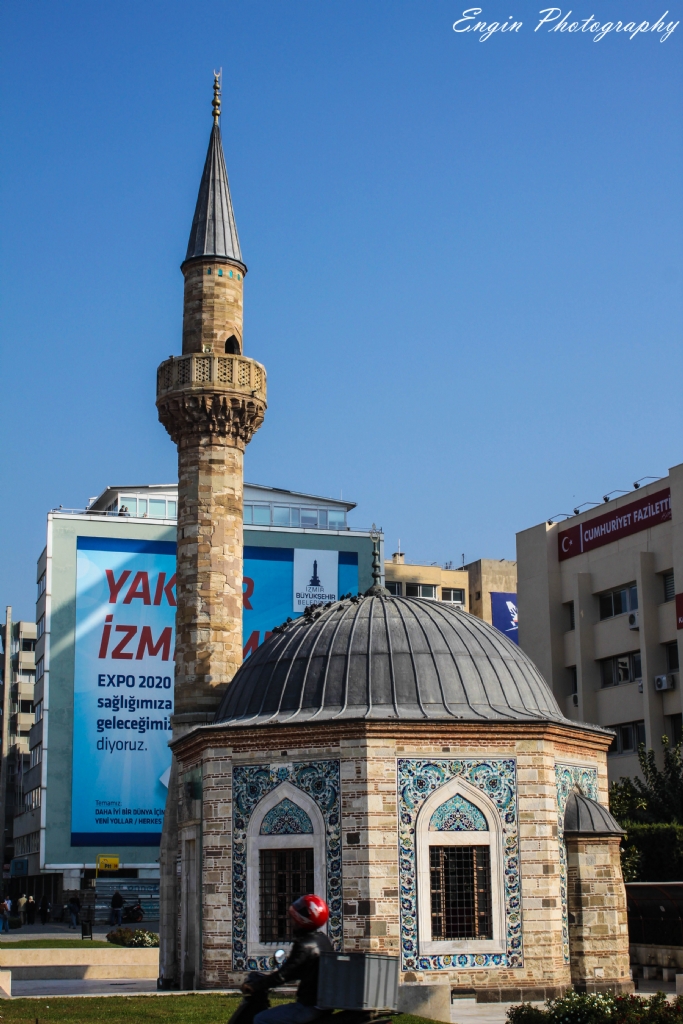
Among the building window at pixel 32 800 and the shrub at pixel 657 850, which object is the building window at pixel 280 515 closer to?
the building window at pixel 32 800

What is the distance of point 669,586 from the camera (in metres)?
39.0

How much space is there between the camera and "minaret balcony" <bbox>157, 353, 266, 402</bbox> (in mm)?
25922

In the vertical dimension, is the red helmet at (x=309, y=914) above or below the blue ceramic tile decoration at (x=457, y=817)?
below

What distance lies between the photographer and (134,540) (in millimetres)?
51000

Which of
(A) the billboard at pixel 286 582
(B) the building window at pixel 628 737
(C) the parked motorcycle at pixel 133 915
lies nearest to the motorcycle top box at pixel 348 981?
(B) the building window at pixel 628 737

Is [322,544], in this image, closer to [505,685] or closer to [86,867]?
[86,867]

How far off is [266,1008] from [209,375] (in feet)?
60.6

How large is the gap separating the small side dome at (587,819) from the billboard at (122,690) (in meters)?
29.5

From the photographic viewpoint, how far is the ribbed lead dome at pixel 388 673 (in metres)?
21.2

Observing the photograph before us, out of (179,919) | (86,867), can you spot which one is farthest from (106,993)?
(86,867)

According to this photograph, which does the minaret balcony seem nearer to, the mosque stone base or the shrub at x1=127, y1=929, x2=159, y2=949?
the mosque stone base

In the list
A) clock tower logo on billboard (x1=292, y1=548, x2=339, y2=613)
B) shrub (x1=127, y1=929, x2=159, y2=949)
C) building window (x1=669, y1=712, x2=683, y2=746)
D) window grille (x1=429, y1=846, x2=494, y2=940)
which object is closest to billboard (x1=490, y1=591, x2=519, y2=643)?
clock tower logo on billboard (x1=292, y1=548, x2=339, y2=613)

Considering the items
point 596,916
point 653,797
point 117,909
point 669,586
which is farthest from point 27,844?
point 596,916

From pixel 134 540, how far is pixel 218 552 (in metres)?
26.6
